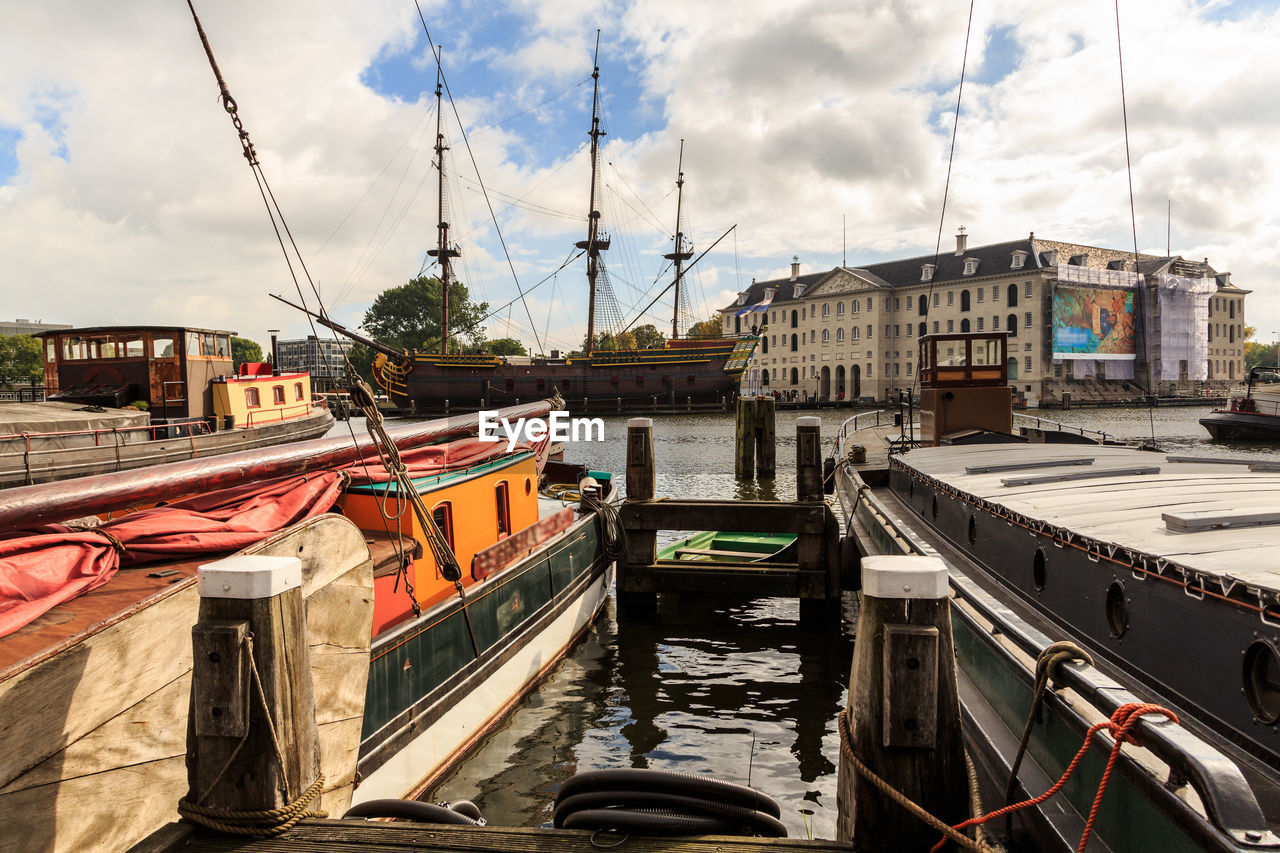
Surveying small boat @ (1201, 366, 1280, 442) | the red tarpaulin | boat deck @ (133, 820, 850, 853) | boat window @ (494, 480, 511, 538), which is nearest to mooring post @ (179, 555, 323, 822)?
boat deck @ (133, 820, 850, 853)

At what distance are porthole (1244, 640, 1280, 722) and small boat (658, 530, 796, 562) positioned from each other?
32.0 feet

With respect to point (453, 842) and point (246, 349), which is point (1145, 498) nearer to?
point (453, 842)

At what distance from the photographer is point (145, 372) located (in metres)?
21.5

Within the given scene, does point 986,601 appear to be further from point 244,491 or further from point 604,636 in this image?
point 604,636

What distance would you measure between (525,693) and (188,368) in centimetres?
1788

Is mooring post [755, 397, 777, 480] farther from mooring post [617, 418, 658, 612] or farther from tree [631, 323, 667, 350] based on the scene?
tree [631, 323, 667, 350]

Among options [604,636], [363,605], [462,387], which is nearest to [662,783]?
[363,605]

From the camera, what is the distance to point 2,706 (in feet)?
9.37

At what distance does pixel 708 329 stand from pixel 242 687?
338 feet

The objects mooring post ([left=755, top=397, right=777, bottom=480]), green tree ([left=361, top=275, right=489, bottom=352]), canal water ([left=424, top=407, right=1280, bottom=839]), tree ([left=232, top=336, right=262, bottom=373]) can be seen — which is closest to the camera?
canal water ([left=424, top=407, right=1280, bottom=839])

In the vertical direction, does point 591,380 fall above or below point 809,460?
above

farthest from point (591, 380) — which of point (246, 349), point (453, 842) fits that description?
point (246, 349)

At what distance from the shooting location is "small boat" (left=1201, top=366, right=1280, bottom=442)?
35.7 metres

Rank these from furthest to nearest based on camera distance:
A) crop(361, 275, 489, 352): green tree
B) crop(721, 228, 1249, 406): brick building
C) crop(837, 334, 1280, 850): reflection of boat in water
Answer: crop(361, 275, 489, 352): green tree → crop(721, 228, 1249, 406): brick building → crop(837, 334, 1280, 850): reflection of boat in water
